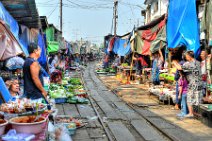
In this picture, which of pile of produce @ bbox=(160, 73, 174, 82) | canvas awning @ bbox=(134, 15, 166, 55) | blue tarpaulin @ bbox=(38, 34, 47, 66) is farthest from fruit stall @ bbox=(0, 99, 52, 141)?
pile of produce @ bbox=(160, 73, 174, 82)

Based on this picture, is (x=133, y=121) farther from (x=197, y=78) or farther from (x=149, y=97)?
(x=149, y=97)

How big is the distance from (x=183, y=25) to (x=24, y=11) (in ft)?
17.4

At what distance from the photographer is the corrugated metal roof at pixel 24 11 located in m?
9.60

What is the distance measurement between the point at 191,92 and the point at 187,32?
1828 mm

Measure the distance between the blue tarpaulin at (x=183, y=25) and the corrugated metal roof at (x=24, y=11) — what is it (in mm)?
4607

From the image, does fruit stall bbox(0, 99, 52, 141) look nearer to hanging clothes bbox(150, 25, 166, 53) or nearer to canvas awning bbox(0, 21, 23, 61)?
canvas awning bbox(0, 21, 23, 61)

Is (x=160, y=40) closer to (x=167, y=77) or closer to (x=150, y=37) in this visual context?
(x=167, y=77)

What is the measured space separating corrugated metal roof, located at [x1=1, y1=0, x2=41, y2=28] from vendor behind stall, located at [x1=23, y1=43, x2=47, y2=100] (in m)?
3.39

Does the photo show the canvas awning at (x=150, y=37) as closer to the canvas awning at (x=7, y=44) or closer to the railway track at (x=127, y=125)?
the railway track at (x=127, y=125)

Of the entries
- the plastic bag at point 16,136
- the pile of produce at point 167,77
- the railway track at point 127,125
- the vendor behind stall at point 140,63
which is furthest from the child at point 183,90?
the vendor behind stall at point 140,63

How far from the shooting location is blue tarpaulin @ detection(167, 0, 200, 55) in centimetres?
931

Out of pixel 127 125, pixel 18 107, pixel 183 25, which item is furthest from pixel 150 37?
pixel 18 107

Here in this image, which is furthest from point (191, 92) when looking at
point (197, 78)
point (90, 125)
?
point (90, 125)

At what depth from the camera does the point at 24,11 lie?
35.7 ft
